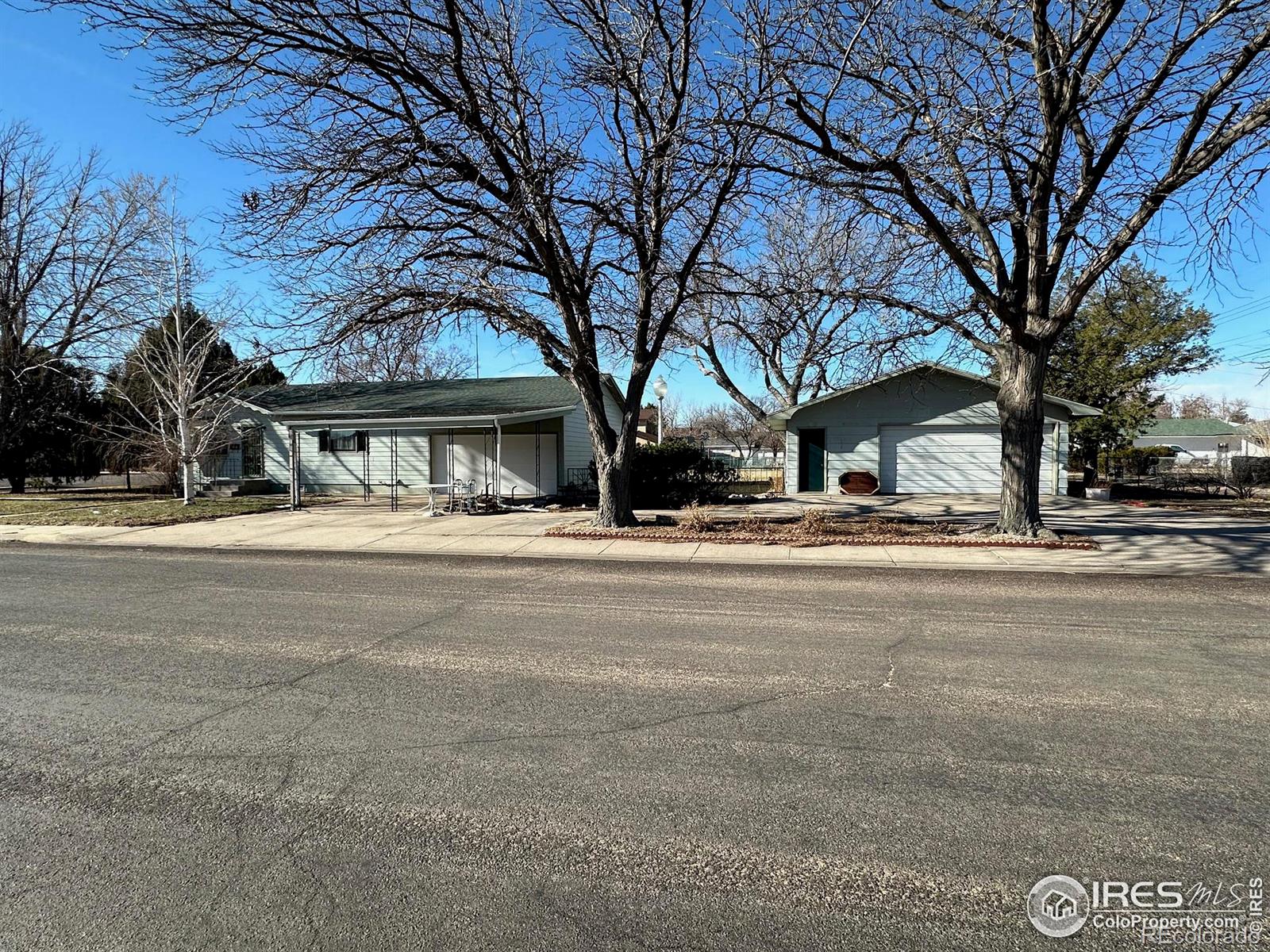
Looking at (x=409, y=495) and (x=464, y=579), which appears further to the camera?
(x=409, y=495)

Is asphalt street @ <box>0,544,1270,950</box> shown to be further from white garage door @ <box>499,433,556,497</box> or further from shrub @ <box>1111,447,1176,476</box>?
shrub @ <box>1111,447,1176,476</box>

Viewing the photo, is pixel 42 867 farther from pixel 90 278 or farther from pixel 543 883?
pixel 90 278

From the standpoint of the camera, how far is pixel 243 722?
4.01 meters

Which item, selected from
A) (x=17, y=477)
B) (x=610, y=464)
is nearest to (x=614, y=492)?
(x=610, y=464)

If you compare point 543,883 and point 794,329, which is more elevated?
point 794,329

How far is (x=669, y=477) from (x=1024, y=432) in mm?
9068

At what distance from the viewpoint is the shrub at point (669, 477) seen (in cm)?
1850

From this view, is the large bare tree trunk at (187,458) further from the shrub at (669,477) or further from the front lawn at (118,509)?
the shrub at (669,477)

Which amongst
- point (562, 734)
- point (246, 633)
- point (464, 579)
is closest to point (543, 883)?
point (562, 734)

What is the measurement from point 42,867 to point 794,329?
13.5 metres

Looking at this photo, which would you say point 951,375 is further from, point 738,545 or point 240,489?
point 240,489

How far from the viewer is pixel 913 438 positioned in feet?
70.8

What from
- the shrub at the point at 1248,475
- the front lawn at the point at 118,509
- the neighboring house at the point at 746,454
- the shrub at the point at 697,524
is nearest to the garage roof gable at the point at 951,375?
the shrub at the point at 1248,475

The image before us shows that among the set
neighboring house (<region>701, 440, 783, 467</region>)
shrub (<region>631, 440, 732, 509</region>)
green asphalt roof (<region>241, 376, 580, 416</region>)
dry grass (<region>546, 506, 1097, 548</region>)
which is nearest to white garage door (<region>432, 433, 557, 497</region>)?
green asphalt roof (<region>241, 376, 580, 416</region>)
